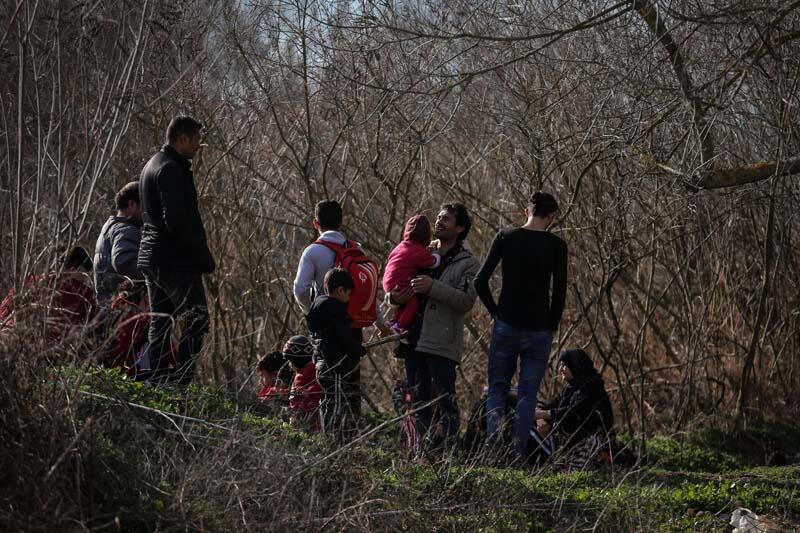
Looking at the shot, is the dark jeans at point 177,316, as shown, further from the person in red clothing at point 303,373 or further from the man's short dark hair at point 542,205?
the man's short dark hair at point 542,205

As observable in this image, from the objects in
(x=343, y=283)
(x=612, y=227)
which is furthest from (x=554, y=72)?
(x=343, y=283)

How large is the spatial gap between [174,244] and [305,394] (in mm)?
1247

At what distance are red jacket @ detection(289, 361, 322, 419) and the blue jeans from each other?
1131mm

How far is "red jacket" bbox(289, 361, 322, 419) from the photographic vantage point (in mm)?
6602

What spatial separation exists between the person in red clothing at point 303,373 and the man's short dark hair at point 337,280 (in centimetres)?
41

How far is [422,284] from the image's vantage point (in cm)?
734

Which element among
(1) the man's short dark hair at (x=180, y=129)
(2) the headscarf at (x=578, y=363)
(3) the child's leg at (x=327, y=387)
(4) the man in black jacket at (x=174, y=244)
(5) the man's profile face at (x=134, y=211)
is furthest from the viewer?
(2) the headscarf at (x=578, y=363)

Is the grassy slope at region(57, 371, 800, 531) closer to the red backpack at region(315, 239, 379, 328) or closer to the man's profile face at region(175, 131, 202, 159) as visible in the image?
the red backpack at region(315, 239, 379, 328)

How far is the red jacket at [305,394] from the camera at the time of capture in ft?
21.7

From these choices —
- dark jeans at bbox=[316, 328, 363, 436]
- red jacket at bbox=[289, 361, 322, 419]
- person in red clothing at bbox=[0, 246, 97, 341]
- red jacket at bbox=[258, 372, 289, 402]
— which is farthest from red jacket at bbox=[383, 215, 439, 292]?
person in red clothing at bbox=[0, 246, 97, 341]

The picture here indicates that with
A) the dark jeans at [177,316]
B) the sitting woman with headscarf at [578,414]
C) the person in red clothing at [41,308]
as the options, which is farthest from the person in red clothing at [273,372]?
the person in red clothing at [41,308]

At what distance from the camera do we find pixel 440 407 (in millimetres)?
7199

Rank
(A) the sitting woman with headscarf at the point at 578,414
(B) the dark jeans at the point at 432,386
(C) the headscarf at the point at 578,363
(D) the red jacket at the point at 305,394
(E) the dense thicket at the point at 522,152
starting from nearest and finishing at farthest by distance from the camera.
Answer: (D) the red jacket at the point at 305,394 < (B) the dark jeans at the point at 432,386 < (A) the sitting woman with headscarf at the point at 578,414 < (C) the headscarf at the point at 578,363 < (E) the dense thicket at the point at 522,152

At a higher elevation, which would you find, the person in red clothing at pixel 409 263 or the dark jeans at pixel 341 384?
the person in red clothing at pixel 409 263
